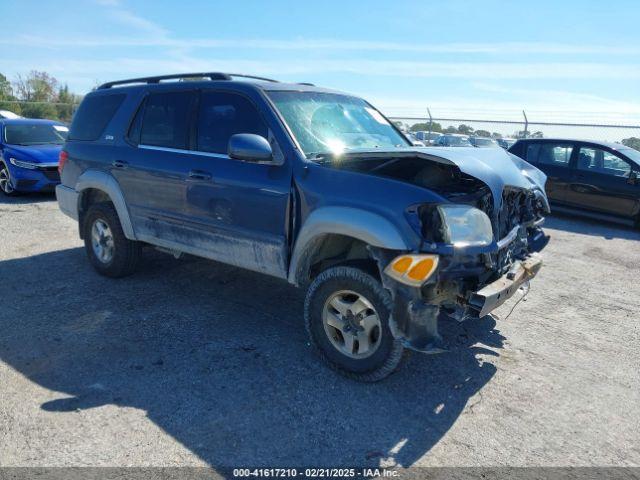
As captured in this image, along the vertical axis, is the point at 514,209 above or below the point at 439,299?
above

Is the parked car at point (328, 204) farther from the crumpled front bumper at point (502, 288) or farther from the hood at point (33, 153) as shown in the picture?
the hood at point (33, 153)

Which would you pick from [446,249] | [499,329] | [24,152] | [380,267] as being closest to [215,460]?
[380,267]

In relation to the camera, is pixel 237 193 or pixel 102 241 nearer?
pixel 237 193

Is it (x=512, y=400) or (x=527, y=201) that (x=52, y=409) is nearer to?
(x=512, y=400)

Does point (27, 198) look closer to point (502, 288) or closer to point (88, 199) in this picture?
point (88, 199)

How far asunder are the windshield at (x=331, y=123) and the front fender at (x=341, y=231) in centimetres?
60

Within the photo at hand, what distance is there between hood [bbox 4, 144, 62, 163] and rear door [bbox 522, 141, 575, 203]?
385 inches

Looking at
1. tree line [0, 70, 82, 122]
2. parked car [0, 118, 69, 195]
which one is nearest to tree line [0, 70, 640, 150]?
tree line [0, 70, 82, 122]

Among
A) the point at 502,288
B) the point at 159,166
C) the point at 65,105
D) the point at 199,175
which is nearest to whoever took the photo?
the point at 502,288

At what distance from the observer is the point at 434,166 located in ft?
11.7

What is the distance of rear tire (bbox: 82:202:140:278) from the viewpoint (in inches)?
210

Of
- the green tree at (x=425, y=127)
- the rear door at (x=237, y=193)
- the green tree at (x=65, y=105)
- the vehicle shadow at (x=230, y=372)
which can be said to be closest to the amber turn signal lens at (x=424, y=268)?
the vehicle shadow at (x=230, y=372)

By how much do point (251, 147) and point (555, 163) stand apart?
333 inches

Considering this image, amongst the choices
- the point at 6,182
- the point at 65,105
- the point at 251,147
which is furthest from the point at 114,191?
the point at 65,105
